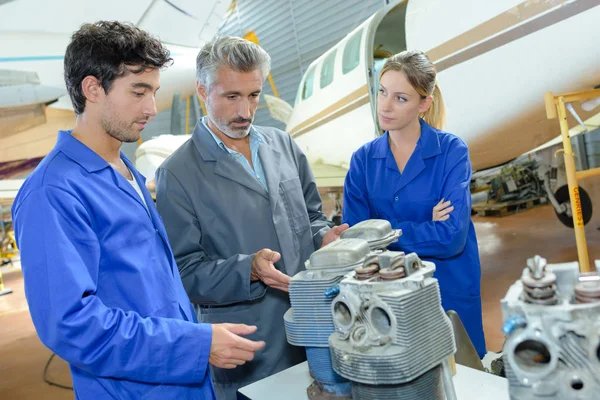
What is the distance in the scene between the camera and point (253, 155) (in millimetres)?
1834

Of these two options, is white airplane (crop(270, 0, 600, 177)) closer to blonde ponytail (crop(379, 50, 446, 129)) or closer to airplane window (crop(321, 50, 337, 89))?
airplane window (crop(321, 50, 337, 89))

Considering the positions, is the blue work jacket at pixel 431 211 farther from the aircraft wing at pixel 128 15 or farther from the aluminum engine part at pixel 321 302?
the aircraft wing at pixel 128 15

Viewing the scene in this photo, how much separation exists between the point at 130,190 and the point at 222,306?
644mm

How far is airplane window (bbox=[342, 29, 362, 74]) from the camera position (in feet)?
17.7

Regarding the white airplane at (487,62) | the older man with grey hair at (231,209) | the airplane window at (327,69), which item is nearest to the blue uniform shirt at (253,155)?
the older man with grey hair at (231,209)

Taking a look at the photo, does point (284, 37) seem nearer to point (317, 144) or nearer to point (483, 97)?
point (317, 144)

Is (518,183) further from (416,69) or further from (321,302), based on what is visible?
(321,302)

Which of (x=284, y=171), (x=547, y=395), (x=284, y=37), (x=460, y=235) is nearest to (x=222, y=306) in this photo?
(x=284, y=171)

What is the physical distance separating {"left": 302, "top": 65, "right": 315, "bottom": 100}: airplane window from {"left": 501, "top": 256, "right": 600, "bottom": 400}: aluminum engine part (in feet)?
21.3

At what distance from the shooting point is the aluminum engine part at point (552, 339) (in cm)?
63

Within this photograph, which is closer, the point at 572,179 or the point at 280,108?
the point at 572,179

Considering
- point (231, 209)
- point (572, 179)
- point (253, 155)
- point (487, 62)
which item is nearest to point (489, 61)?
point (487, 62)

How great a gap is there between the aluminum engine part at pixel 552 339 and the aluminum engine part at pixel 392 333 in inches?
6.4

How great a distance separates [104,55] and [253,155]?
0.74 meters
